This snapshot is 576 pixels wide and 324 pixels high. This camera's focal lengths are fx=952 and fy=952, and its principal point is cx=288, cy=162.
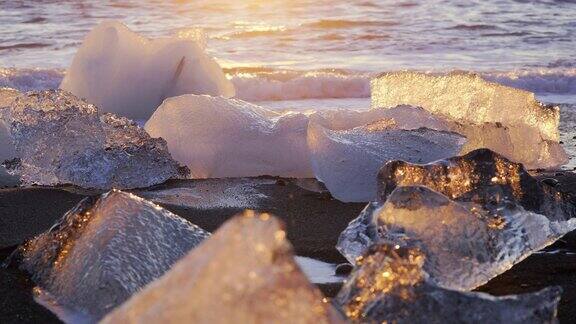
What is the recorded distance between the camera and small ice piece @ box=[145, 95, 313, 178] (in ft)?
12.9

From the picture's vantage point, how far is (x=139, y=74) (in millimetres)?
5773

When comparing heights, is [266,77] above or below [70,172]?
below

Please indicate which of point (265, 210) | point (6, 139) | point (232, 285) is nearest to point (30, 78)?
point (6, 139)

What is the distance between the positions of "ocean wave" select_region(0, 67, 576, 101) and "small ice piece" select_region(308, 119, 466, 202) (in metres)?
3.84

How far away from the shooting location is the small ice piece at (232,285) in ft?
3.60

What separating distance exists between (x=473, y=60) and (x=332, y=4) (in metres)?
4.62

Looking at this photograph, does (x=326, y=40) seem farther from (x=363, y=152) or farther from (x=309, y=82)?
(x=363, y=152)

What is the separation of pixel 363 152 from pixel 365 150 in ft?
0.09

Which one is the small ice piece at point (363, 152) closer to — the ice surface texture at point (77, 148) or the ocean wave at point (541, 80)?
the ice surface texture at point (77, 148)

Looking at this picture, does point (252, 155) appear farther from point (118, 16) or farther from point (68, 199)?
point (118, 16)

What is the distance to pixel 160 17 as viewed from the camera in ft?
41.7

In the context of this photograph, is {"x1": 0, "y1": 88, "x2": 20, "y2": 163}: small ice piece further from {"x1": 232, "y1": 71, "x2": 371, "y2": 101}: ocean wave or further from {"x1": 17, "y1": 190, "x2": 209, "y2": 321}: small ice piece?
{"x1": 232, "y1": 71, "x2": 371, "y2": 101}: ocean wave

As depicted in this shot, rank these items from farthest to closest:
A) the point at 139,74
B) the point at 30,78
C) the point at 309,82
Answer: the point at 30,78 → the point at 309,82 → the point at 139,74

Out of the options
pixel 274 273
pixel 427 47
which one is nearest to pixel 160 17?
pixel 427 47
